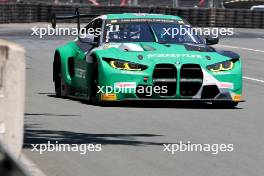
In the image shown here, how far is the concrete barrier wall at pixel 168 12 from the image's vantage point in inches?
1714

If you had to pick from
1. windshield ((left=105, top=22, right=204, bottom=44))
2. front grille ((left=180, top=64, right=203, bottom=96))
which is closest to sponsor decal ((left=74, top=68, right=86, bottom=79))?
windshield ((left=105, top=22, right=204, bottom=44))

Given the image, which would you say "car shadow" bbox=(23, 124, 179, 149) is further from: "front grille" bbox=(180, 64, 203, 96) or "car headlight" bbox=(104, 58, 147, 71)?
"front grille" bbox=(180, 64, 203, 96)

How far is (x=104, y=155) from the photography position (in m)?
6.83

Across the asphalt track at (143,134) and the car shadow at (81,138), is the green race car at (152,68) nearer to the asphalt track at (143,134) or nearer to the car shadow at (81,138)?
the asphalt track at (143,134)

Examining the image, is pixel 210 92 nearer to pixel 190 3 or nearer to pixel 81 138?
pixel 81 138

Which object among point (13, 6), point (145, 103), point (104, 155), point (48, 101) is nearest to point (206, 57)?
point (145, 103)

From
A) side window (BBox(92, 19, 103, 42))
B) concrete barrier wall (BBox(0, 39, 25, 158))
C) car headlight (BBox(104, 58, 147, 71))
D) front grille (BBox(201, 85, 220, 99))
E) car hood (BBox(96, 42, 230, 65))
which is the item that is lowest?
front grille (BBox(201, 85, 220, 99))

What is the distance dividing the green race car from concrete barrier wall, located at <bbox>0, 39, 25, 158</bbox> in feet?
15.4

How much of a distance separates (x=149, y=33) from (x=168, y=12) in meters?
31.6

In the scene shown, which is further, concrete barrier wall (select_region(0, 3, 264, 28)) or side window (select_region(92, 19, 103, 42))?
concrete barrier wall (select_region(0, 3, 264, 28))

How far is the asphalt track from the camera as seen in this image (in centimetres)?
621

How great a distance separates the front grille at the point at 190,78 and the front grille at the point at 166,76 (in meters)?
0.11

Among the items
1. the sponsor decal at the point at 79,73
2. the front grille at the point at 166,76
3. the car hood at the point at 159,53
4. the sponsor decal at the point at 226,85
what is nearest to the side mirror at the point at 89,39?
the car hood at the point at 159,53

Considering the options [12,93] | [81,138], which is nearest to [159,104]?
[81,138]
